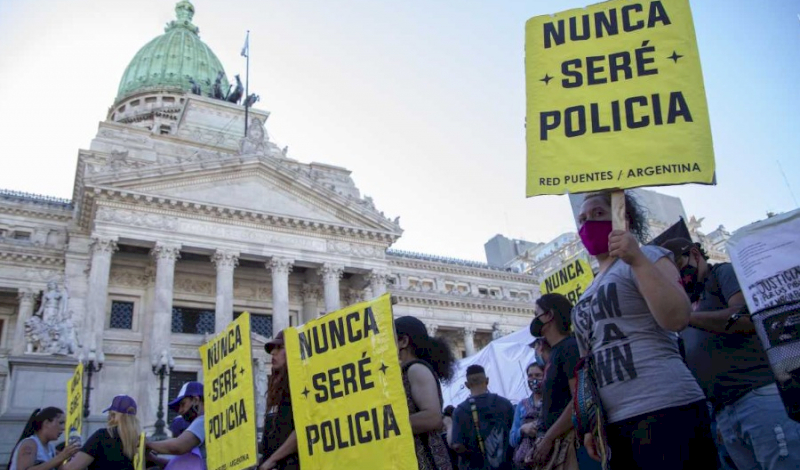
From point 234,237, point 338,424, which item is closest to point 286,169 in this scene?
point 234,237

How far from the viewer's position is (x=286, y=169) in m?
31.1

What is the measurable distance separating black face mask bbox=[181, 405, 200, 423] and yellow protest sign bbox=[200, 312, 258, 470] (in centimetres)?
61

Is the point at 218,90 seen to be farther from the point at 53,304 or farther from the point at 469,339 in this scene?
the point at 53,304

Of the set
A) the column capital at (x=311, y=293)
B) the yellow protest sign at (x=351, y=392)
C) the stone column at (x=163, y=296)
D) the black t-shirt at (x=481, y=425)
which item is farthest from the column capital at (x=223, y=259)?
the yellow protest sign at (x=351, y=392)

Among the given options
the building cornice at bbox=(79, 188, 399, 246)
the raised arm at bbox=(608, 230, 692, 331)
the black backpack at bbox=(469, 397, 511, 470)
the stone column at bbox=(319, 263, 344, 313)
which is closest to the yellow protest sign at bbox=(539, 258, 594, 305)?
the black backpack at bbox=(469, 397, 511, 470)

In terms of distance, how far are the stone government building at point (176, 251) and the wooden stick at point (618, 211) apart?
2056 cm

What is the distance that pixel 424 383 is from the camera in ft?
16.2

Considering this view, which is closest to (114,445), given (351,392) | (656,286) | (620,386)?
(351,392)

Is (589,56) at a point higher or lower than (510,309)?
lower

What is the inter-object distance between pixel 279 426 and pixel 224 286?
22743 mm

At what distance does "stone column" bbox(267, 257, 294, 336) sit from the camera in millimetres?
28078

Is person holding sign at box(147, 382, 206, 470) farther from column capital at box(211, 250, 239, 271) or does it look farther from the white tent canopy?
column capital at box(211, 250, 239, 271)

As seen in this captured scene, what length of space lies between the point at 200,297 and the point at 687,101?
2845 cm

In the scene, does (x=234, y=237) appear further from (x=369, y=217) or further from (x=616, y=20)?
(x=616, y=20)
